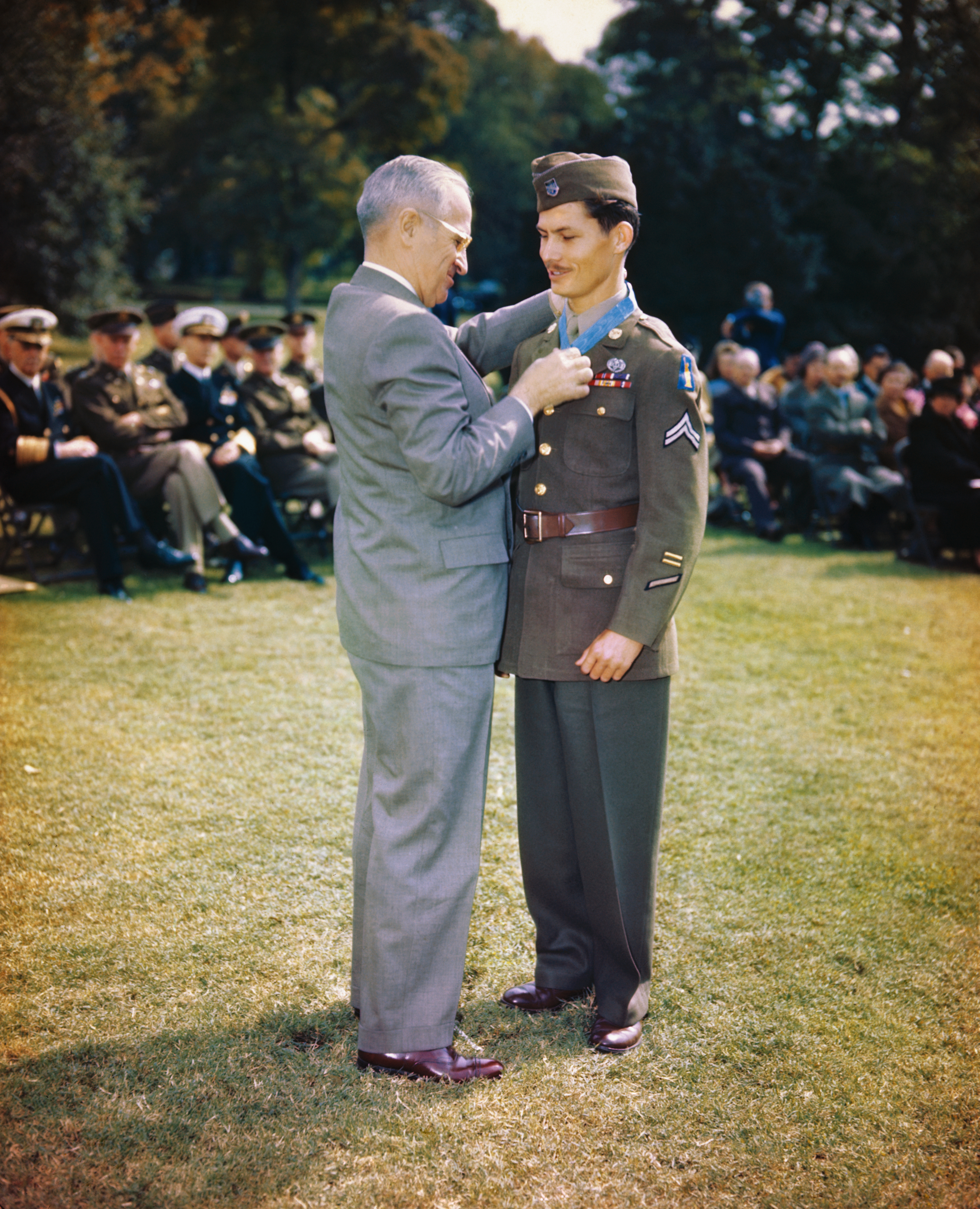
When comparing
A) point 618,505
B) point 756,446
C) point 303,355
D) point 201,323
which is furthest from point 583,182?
point 756,446

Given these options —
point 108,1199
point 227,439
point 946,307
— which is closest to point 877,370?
point 227,439

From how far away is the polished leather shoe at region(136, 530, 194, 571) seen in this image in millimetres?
7808

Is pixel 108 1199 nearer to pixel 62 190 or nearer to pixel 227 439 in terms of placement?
pixel 227 439

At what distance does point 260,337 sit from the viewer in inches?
349

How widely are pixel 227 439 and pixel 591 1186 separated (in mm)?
6988

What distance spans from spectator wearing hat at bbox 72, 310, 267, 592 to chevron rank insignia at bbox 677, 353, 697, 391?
18.9 ft

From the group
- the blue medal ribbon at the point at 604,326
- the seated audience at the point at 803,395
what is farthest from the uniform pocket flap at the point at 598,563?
the seated audience at the point at 803,395

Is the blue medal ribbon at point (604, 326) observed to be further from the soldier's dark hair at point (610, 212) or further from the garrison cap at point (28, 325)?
the garrison cap at point (28, 325)

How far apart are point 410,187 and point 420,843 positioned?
1.50 metres

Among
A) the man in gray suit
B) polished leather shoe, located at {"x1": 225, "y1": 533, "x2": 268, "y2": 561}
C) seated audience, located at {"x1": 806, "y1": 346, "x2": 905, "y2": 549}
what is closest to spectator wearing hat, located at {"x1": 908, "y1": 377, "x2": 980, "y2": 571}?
seated audience, located at {"x1": 806, "y1": 346, "x2": 905, "y2": 549}

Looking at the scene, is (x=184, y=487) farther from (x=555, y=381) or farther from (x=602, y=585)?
(x=555, y=381)

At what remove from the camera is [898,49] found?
25281mm

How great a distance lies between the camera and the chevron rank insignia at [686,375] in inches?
103

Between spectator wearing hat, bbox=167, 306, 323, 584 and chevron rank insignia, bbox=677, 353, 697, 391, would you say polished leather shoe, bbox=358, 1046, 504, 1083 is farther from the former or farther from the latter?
spectator wearing hat, bbox=167, 306, 323, 584
